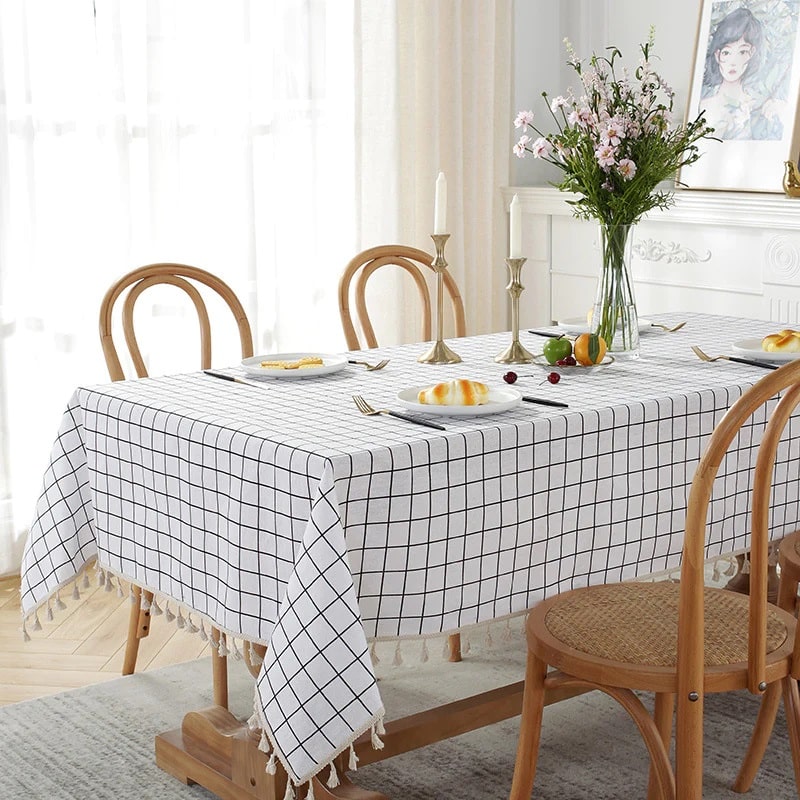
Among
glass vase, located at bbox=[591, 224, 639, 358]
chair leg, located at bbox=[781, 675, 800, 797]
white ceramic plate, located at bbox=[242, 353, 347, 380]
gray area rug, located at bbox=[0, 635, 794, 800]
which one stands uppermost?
glass vase, located at bbox=[591, 224, 639, 358]

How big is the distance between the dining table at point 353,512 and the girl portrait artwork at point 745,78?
5.62 feet

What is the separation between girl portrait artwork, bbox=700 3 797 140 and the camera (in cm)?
397

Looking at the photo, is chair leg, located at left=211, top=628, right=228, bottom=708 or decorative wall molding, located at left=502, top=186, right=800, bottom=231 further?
decorative wall molding, located at left=502, top=186, right=800, bottom=231

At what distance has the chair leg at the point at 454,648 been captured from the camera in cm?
307

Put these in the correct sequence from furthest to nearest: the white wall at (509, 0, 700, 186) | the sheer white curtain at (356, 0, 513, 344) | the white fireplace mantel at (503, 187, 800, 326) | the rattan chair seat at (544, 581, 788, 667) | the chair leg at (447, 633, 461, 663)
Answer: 1. the white wall at (509, 0, 700, 186)
2. the sheer white curtain at (356, 0, 513, 344)
3. the white fireplace mantel at (503, 187, 800, 326)
4. the chair leg at (447, 633, 461, 663)
5. the rattan chair seat at (544, 581, 788, 667)

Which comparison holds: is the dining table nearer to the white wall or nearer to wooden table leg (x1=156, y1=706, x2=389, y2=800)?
wooden table leg (x1=156, y1=706, x2=389, y2=800)

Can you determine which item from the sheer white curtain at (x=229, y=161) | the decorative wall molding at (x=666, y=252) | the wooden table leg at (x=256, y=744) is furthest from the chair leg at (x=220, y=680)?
the decorative wall molding at (x=666, y=252)

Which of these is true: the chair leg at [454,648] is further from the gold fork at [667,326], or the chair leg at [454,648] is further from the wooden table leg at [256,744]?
the gold fork at [667,326]

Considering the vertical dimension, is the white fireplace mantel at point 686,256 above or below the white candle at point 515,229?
below

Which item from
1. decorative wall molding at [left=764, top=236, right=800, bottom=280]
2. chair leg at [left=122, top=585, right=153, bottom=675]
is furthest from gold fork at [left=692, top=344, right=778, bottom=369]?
chair leg at [left=122, top=585, right=153, bottom=675]

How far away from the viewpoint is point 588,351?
2.59 m

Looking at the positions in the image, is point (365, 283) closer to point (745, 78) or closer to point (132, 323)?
point (132, 323)

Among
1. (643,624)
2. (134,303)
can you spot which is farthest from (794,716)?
(134,303)

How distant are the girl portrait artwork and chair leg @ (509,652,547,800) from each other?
2524 millimetres
